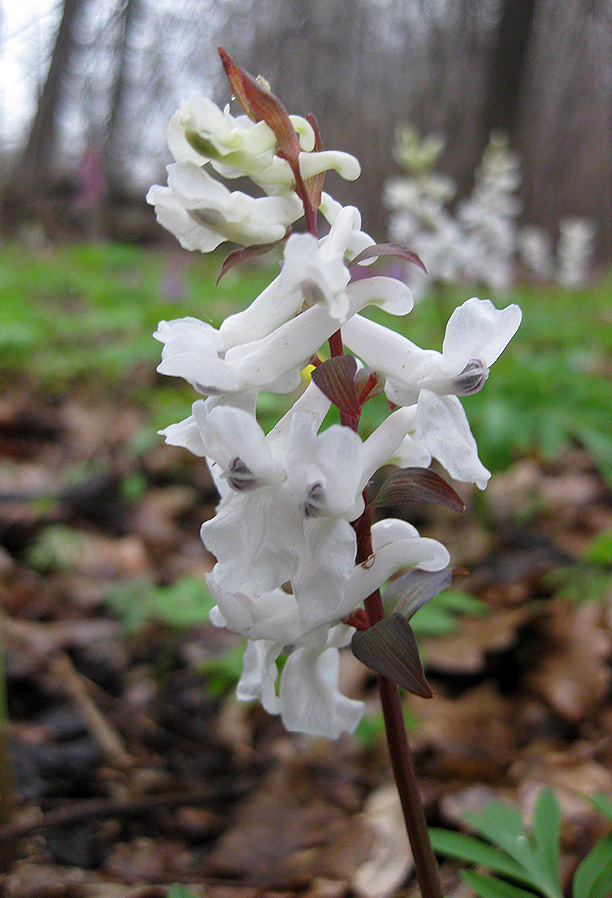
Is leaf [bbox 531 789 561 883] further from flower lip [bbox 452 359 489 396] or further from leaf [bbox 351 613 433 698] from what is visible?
flower lip [bbox 452 359 489 396]

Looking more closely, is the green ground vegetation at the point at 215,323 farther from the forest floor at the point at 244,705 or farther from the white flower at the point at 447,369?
the white flower at the point at 447,369

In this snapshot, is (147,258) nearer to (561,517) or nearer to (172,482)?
(172,482)

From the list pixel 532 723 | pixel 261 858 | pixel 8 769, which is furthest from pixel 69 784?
pixel 532 723

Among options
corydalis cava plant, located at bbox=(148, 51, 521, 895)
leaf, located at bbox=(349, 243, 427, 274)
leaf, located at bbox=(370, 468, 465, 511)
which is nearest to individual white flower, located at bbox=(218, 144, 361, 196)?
corydalis cava plant, located at bbox=(148, 51, 521, 895)

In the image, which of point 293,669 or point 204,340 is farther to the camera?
point 293,669

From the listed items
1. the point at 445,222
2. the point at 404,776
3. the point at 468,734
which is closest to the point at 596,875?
the point at 404,776
